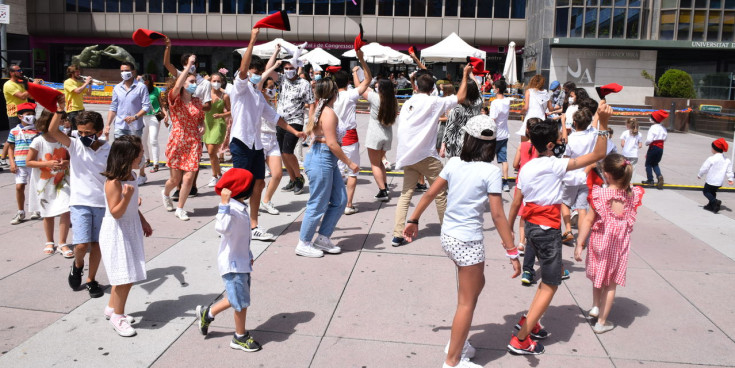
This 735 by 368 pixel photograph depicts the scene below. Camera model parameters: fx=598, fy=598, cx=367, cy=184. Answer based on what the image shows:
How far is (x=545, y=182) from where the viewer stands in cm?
436

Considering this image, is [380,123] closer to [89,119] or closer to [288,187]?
[288,187]

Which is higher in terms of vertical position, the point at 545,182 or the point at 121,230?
the point at 545,182

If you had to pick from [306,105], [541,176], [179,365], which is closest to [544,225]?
[541,176]

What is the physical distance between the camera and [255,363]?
3865 millimetres

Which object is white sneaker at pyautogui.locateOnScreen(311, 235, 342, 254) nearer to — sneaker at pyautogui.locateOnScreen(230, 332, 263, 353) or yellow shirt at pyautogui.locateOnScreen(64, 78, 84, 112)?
sneaker at pyautogui.locateOnScreen(230, 332, 263, 353)

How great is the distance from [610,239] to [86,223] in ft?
13.3

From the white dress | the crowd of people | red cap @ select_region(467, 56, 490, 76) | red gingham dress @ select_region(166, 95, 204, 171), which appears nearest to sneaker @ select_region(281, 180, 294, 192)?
the crowd of people

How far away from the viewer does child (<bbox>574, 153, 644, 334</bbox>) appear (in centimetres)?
438

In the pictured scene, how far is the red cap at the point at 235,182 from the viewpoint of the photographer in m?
3.80

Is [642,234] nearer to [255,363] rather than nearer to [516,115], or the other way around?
[255,363]

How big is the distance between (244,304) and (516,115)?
2203 cm

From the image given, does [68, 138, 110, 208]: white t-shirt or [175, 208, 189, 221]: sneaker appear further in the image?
[175, 208, 189, 221]: sneaker

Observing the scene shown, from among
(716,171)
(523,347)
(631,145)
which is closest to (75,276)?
(523,347)

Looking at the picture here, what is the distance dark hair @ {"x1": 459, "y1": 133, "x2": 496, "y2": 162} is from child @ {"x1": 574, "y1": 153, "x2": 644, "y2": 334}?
3.82 ft
